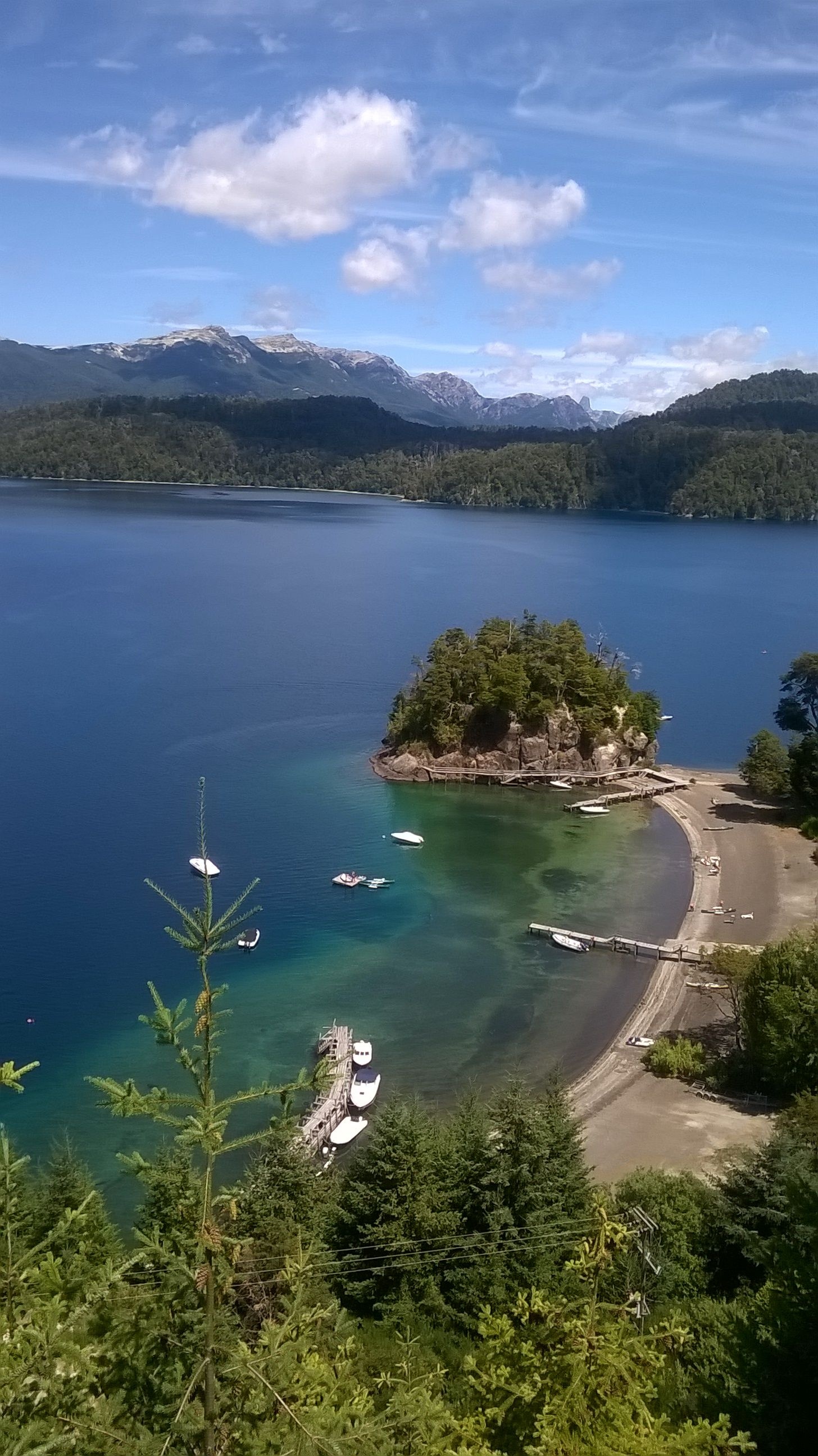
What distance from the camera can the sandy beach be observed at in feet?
58.6

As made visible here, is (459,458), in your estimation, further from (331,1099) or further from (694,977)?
(331,1099)

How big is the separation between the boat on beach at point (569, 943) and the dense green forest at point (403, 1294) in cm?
998

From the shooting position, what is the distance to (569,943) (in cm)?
2631

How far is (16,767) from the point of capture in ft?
124

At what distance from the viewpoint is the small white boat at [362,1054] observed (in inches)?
811

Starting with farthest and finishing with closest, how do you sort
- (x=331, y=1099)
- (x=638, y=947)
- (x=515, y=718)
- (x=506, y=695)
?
(x=515, y=718), (x=506, y=695), (x=638, y=947), (x=331, y=1099)

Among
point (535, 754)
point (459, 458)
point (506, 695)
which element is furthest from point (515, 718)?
point (459, 458)

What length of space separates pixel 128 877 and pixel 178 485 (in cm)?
15085

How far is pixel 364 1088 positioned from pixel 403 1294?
7593 millimetres

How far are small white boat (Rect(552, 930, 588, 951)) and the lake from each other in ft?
1.22

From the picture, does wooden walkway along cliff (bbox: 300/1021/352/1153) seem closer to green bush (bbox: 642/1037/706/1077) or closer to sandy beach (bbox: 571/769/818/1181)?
sandy beach (bbox: 571/769/818/1181)

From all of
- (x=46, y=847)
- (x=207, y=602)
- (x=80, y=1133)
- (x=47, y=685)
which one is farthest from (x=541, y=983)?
(x=207, y=602)

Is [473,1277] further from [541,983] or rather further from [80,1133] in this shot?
[541,983]

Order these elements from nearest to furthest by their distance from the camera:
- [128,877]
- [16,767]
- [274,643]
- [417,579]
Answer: [128,877] → [16,767] → [274,643] → [417,579]
